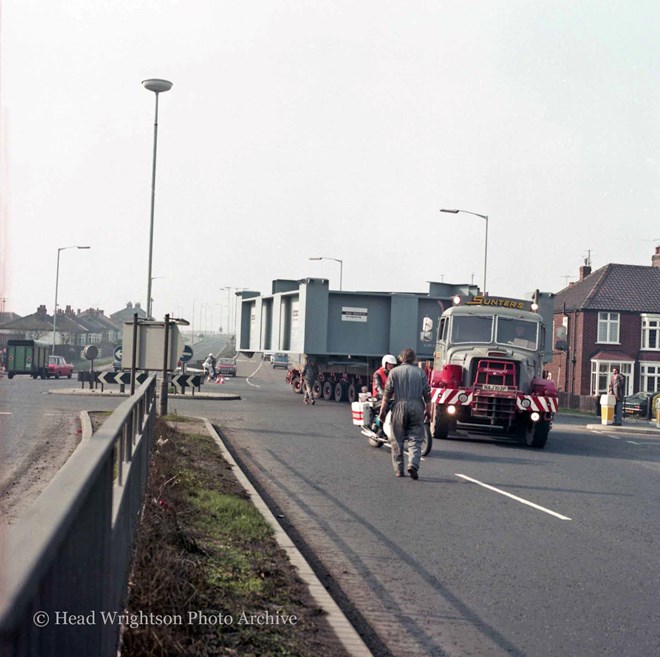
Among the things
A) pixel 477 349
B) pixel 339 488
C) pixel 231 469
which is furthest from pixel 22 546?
pixel 477 349

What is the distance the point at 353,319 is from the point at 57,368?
3292 cm

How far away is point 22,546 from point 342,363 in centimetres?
3273

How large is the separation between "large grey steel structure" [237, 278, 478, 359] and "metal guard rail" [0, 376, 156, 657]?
27256mm

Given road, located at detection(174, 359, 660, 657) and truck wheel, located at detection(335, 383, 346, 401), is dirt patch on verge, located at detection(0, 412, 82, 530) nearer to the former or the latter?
road, located at detection(174, 359, 660, 657)

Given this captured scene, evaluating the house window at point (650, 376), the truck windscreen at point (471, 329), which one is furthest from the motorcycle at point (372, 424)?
the house window at point (650, 376)

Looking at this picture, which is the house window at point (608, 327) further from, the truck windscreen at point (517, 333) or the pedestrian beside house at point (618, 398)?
the truck windscreen at point (517, 333)

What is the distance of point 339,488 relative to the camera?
1280 centimetres

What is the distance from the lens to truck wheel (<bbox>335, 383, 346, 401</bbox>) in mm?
36156

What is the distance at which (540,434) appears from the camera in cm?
2030

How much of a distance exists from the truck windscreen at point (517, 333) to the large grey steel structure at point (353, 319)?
32.3ft

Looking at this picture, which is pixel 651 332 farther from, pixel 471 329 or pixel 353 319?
pixel 471 329

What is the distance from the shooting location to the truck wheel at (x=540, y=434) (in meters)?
Answer: 20.2

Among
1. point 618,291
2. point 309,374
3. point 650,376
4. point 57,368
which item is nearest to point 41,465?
point 309,374

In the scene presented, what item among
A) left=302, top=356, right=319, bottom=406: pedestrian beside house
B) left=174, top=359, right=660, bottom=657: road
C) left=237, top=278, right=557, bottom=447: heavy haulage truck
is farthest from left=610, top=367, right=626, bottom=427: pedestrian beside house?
left=174, top=359, right=660, bottom=657: road
